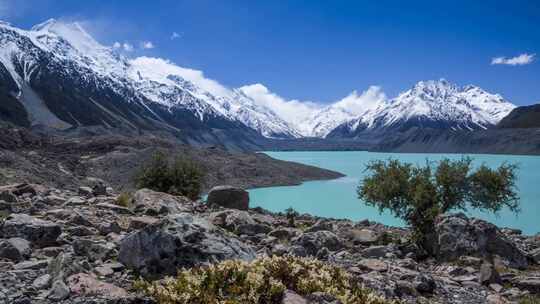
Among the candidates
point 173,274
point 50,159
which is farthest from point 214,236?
point 50,159

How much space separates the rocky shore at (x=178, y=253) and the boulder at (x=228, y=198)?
29.7 feet

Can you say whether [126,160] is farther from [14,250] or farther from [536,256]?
[14,250]

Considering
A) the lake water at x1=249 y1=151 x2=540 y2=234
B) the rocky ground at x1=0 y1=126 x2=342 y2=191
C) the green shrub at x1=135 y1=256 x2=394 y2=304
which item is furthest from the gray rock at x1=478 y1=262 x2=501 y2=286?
the rocky ground at x1=0 y1=126 x2=342 y2=191

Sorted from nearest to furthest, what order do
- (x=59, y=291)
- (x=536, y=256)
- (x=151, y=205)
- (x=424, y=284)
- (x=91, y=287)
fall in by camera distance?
1. (x=59, y=291)
2. (x=91, y=287)
3. (x=424, y=284)
4. (x=536, y=256)
5. (x=151, y=205)

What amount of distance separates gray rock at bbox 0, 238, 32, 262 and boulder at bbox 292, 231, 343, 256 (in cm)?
754

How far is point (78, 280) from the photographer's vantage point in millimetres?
8055

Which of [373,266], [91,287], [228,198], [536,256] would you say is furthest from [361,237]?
[91,287]

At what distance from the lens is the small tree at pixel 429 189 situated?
2220 centimetres

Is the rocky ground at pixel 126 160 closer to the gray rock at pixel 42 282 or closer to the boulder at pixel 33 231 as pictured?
the boulder at pixel 33 231

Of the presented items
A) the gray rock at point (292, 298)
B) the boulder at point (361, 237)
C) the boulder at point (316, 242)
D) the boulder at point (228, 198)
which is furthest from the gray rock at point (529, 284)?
the boulder at point (228, 198)

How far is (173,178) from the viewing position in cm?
3956

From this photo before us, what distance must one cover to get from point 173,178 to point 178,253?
3026cm

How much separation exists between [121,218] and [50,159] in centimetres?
6362

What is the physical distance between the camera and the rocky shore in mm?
8438
